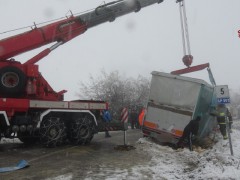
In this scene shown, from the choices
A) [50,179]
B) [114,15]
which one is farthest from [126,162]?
[114,15]

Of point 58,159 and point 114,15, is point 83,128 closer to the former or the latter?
point 58,159

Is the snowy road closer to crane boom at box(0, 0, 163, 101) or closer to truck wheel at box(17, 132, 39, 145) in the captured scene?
truck wheel at box(17, 132, 39, 145)

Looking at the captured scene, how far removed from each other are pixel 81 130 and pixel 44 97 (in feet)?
6.32

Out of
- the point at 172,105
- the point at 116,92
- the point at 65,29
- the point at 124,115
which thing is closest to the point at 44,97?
the point at 65,29

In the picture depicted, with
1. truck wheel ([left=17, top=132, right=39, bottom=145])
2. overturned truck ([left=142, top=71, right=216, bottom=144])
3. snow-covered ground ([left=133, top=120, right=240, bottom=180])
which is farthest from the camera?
overturned truck ([left=142, top=71, right=216, bottom=144])

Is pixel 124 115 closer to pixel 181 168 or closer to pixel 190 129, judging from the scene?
pixel 190 129

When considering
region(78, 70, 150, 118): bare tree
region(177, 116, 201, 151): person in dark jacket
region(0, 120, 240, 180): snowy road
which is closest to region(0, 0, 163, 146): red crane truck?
region(0, 120, 240, 180): snowy road

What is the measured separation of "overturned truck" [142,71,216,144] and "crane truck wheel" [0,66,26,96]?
17.4 feet

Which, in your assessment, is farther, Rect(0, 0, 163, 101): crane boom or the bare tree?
the bare tree

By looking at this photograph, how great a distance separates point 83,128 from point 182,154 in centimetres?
412

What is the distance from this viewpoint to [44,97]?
1249cm

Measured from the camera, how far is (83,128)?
512 inches

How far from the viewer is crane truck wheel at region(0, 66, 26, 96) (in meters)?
11.1

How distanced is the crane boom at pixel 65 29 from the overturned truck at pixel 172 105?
10.3 ft
